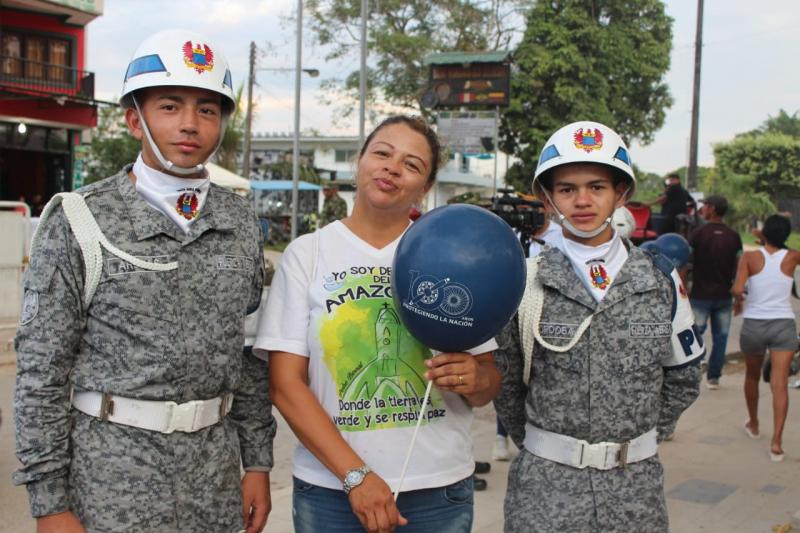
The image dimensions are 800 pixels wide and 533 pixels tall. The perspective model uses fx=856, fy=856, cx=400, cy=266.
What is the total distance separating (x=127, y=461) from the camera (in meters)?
2.25

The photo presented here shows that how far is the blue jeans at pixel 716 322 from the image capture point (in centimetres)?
950

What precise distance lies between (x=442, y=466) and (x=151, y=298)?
0.97m

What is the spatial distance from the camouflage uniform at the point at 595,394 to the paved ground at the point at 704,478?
2.48 m

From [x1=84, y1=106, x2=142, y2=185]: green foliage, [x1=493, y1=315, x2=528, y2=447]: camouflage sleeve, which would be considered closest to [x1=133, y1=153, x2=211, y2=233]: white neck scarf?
[x1=493, y1=315, x2=528, y2=447]: camouflage sleeve

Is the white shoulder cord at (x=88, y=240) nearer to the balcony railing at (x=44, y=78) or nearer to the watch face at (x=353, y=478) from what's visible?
the watch face at (x=353, y=478)

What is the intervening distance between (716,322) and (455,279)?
808cm

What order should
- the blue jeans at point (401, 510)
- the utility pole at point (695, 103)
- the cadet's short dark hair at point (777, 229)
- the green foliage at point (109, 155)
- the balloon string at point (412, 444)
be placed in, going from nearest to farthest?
the balloon string at point (412, 444) < the blue jeans at point (401, 510) < the cadet's short dark hair at point (777, 229) < the utility pole at point (695, 103) < the green foliage at point (109, 155)

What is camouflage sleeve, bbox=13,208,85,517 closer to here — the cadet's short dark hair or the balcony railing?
the cadet's short dark hair

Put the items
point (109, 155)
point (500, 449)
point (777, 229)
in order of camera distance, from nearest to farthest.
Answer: point (500, 449) < point (777, 229) < point (109, 155)

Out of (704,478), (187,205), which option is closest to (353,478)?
(187,205)

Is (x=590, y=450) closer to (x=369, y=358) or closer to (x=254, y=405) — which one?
(x=369, y=358)

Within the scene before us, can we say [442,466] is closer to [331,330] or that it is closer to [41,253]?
[331,330]

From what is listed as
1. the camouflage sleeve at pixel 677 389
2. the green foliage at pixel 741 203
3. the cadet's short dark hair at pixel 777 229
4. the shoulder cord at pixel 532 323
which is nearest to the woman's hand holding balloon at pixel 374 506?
the shoulder cord at pixel 532 323

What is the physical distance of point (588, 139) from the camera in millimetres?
2826
